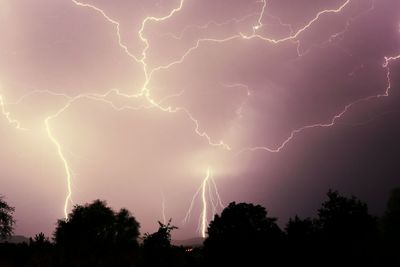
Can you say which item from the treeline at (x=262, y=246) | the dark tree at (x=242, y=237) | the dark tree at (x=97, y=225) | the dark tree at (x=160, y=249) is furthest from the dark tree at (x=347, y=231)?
the dark tree at (x=97, y=225)

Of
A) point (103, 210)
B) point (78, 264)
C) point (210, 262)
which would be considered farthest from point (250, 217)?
point (103, 210)

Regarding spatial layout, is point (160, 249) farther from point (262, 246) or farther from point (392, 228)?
point (392, 228)

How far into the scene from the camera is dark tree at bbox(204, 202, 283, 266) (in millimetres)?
16422

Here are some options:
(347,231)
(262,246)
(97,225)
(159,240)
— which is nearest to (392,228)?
(347,231)

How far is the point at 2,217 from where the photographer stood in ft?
148

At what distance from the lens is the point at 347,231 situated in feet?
64.5

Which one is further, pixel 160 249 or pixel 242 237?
pixel 242 237

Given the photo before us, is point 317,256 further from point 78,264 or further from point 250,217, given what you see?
point 78,264

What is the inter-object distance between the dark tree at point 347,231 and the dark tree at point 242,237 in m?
2.08

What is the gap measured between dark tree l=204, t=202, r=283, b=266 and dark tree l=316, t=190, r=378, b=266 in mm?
2077

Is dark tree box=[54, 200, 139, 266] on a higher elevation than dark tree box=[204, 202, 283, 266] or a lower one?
higher

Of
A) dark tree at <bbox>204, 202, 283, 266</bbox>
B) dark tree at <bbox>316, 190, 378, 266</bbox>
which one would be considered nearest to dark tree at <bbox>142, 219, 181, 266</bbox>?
dark tree at <bbox>204, 202, 283, 266</bbox>

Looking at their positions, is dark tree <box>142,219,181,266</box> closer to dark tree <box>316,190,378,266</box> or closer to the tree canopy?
dark tree <box>316,190,378,266</box>

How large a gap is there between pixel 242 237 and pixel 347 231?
5957mm
